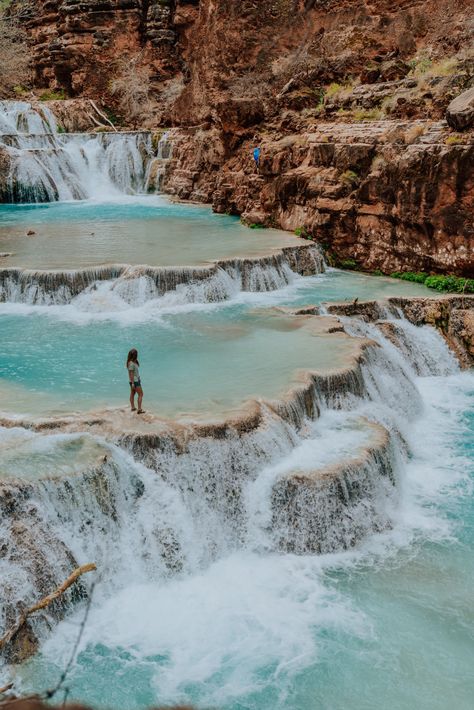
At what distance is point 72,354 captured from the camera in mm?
11688

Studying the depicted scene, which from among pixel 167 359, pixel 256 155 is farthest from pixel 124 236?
pixel 167 359

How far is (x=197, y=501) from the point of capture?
27.9 ft

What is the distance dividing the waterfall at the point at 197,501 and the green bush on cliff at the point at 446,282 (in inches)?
234

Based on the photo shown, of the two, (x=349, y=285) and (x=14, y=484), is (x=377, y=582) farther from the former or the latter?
(x=349, y=285)

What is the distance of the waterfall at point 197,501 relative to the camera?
7.44m

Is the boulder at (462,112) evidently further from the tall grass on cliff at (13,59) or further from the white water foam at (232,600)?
the tall grass on cliff at (13,59)

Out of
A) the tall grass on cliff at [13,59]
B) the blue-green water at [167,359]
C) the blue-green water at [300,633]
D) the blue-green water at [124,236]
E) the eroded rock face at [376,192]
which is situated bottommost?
the blue-green water at [300,633]

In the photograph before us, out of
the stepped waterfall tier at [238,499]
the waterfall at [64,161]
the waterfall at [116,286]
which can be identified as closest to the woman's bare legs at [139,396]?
the stepped waterfall tier at [238,499]

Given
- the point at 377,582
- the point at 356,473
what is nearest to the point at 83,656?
the point at 377,582

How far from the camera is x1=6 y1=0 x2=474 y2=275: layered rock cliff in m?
15.7

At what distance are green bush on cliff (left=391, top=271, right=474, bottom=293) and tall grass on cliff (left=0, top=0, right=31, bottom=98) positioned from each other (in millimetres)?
26073

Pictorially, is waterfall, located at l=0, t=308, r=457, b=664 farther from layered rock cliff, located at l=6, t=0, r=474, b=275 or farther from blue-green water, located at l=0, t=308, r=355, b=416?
layered rock cliff, located at l=6, t=0, r=474, b=275

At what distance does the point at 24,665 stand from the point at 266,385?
4802 mm

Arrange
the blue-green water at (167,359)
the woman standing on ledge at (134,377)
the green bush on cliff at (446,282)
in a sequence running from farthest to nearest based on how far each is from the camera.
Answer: the green bush on cliff at (446,282)
the blue-green water at (167,359)
the woman standing on ledge at (134,377)
